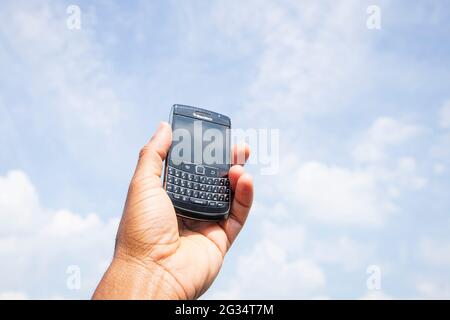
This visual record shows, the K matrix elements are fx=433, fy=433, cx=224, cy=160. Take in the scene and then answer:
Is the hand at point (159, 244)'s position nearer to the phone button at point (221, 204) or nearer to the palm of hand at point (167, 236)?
the palm of hand at point (167, 236)

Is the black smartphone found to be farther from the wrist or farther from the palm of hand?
the wrist

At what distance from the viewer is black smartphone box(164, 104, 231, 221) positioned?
4371 millimetres

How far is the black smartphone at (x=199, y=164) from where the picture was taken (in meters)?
4.37

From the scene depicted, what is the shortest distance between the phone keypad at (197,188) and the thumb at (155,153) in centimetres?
18

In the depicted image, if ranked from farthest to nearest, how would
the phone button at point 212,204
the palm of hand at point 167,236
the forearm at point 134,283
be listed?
the phone button at point 212,204 → the palm of hand at point 167,236 → the forearm at point 134,283

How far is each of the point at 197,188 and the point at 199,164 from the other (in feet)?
0.96

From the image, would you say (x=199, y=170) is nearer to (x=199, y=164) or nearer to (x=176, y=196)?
(x=199, y=164)

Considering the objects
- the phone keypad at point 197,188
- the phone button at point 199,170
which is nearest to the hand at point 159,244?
the phone keypad at point 197,188

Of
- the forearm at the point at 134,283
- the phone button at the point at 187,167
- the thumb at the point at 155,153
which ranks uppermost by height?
the thumb at the point at 155,153

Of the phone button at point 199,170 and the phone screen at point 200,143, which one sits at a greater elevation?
the phone screen at point 200,143

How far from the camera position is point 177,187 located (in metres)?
4.38
